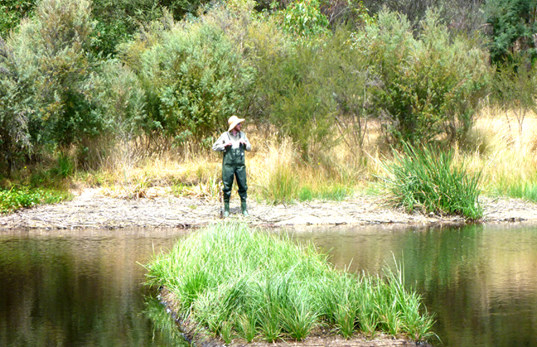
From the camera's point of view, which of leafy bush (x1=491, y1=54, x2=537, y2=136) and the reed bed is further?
leafy bush (x1=491, y1=54, x2=537, y2=136)

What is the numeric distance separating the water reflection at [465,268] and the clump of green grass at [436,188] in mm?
817

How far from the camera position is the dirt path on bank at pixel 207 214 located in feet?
46.1

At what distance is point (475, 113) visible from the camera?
21.6 metres

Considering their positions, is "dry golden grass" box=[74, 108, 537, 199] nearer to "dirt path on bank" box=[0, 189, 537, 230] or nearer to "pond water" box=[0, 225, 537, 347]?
"dirt path on bank" box=[0, 189, 537, 230]

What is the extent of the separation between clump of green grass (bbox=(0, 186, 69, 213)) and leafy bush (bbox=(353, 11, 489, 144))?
28.2ft

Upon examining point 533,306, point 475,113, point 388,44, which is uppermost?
point 388,44

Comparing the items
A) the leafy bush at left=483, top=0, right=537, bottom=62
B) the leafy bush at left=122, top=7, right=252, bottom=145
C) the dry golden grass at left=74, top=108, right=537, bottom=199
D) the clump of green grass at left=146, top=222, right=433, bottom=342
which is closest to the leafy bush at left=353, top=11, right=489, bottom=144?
the dry golden grass at left=74, top=108, right=537, bottom=199

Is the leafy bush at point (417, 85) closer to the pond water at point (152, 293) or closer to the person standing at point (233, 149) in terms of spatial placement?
the pond water at point (152, 293)

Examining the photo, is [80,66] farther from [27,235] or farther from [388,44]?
[388,44]

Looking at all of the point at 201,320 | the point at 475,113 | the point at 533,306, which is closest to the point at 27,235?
the point at 201,320

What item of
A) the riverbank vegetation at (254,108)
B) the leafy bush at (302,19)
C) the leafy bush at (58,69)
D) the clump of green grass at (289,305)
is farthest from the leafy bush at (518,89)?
the clump of green grass at (289,305)

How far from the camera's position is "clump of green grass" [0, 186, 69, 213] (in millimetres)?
14945

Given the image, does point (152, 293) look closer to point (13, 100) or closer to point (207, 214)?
point (207, 214)

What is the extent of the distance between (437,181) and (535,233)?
92.6 inches
